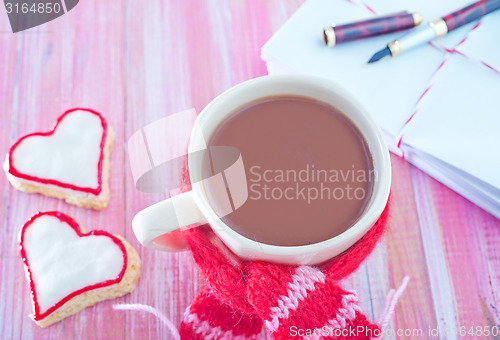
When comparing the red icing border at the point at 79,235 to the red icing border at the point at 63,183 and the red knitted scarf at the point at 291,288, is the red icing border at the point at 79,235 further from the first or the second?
the red knitted scarf at the point at 291,288

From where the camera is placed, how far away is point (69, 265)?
648 millimetres

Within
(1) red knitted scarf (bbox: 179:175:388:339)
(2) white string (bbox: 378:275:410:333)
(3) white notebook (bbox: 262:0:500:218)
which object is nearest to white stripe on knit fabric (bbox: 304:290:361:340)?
→ (1) red knitted scarf (bbox: 179:175:388:339)

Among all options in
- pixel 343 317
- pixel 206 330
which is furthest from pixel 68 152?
pixel 343 317

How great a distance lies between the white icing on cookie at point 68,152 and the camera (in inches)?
27.1

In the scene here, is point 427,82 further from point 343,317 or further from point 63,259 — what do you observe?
point 63,259

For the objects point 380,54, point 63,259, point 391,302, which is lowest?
point 391,302

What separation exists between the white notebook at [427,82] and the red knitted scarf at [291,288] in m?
0.22

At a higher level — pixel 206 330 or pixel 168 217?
pixel 168 217

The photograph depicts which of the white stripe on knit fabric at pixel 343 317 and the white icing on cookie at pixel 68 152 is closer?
the white stripe on knit fabric at pixel 343 317

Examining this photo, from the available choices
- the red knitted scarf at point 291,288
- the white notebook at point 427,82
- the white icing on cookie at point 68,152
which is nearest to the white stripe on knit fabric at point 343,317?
the red knitted scarf at point 291,288

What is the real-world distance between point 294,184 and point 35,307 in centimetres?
39

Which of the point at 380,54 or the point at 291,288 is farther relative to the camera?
the point at 380,54

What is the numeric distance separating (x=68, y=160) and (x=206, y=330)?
298mm

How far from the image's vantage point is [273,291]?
47 centimetres
